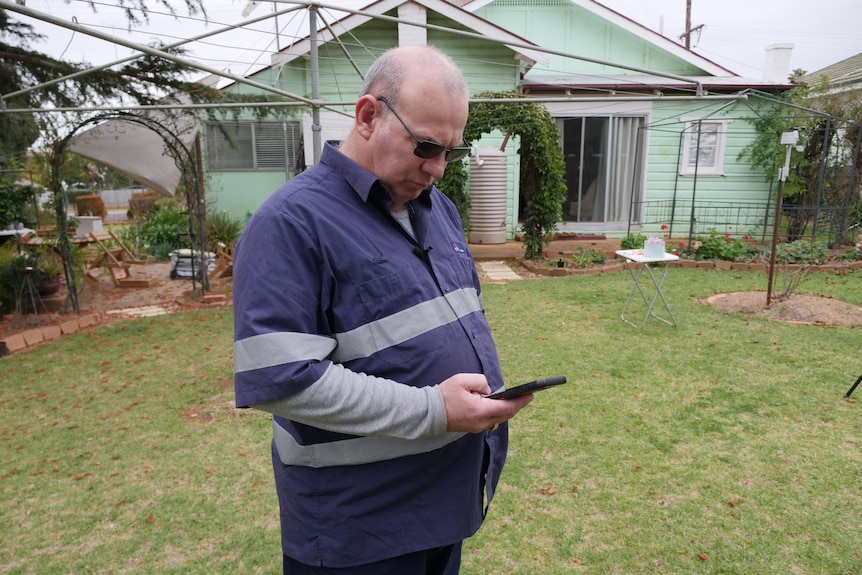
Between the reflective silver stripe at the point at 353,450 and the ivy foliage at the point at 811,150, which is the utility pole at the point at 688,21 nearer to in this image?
the ivy foliage at the point at 811,150

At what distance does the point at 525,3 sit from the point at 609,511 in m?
12.4

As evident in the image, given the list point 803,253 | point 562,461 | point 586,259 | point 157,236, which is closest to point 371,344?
point 562,461

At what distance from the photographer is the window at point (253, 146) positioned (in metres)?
11.5

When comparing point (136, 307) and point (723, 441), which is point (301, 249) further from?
point (136, 307)

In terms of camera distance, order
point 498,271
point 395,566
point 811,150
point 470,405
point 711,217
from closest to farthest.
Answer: point 470,405 → point 395,566 → point 498,271 → point 811,150 → point 711,217

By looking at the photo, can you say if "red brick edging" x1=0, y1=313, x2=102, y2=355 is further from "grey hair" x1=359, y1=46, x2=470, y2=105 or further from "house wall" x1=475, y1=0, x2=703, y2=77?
"house wall" x1=475, y1=0, x2=703, y2=77

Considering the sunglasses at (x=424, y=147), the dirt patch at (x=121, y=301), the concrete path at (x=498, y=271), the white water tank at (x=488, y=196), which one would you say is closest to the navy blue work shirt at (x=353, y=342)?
the sunglasses at (x=424, y=147)

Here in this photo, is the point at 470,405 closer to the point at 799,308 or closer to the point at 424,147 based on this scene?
the point at 424,147

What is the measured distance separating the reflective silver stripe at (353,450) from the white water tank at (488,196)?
996 centimetres

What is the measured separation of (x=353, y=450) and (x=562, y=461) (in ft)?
8.12

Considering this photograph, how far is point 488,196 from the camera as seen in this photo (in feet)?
37.8

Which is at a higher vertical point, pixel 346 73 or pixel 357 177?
pixel 346 73

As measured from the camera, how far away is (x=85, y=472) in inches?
138

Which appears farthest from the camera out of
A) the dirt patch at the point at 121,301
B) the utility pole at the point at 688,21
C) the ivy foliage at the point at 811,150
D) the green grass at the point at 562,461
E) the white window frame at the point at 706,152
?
the utility pole at the point at 688,21
